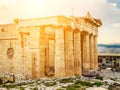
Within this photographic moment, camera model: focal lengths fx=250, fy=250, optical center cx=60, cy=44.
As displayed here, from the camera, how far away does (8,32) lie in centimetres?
2931

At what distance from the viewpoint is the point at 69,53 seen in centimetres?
2652

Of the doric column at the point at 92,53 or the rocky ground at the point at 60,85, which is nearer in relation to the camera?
the rocky ground at the point at 60,85

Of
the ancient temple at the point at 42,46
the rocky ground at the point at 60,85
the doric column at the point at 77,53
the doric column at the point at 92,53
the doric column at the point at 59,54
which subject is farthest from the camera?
the doric column at the point at 92,53

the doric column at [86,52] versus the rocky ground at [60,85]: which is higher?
the doric column at [86,52]

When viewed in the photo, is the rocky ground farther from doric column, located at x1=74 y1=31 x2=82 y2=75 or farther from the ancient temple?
doric column, located at x1=74 y1=31 x2=82 y2=75

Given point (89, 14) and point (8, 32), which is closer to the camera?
point (8, 32)

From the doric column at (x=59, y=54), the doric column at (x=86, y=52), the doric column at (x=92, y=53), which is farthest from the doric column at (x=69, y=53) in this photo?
the doric column at (x=92, y=53)

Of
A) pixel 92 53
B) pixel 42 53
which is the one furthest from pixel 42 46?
pixel 92 53

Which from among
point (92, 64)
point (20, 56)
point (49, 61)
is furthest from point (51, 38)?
point (92, 64)

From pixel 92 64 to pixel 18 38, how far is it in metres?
11.6

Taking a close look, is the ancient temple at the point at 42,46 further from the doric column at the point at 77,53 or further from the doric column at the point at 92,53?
the doric column at the point at 92,53

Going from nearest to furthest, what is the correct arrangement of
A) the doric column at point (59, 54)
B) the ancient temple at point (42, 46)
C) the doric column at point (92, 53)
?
the doric column at point (59, 54) < the ancient temple at point (42, 46) < the doric column at point (92, 53)

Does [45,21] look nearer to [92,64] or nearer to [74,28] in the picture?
[74,28]

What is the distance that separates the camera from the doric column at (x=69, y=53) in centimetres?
2617
